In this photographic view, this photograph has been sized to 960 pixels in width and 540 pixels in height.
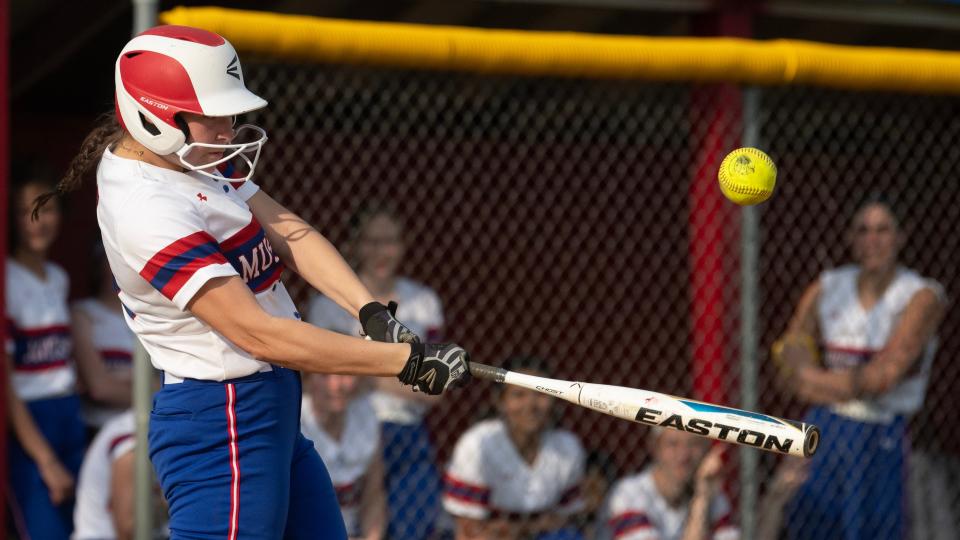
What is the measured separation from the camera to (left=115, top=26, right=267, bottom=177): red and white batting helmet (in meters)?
2.70

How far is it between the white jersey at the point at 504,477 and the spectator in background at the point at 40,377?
4.64ft

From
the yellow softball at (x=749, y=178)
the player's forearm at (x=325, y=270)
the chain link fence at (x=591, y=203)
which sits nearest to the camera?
the player's forearm at (x=325, y=270)

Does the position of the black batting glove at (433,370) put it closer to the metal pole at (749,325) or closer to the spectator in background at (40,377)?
the metal pole at (749,325)

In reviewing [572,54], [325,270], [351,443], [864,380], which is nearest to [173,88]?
[325,270]

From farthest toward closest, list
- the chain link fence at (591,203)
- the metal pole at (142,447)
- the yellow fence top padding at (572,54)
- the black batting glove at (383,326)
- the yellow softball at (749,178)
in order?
the chain link fence at (591,203) → the yellow fence top padding at (572,54) → the metal pole at (142,447) → the yellow softball at (749,178) → the black batting glove at (383,326)

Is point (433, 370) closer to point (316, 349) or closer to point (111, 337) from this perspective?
point (316, 349)

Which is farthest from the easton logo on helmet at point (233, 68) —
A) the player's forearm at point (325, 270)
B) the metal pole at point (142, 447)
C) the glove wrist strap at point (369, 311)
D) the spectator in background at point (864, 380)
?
the spectator in background at point (864, 380)

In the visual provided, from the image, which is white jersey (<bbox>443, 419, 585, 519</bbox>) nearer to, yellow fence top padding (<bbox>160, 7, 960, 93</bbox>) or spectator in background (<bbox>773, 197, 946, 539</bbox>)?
spectator in background (<bbox>773, 197, 946, 539</bbox>)

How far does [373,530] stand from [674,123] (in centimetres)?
298

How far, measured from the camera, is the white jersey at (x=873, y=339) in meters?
5.01

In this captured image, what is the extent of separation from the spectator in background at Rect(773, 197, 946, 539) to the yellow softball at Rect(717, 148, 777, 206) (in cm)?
179

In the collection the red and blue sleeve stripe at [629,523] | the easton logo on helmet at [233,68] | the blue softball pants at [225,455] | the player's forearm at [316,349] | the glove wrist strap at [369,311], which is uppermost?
the easton logo on helmet at [233,68]

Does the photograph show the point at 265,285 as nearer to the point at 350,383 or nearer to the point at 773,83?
the point at 350,383

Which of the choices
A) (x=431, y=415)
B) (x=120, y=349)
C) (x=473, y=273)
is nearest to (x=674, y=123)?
(x=473, y=273)
